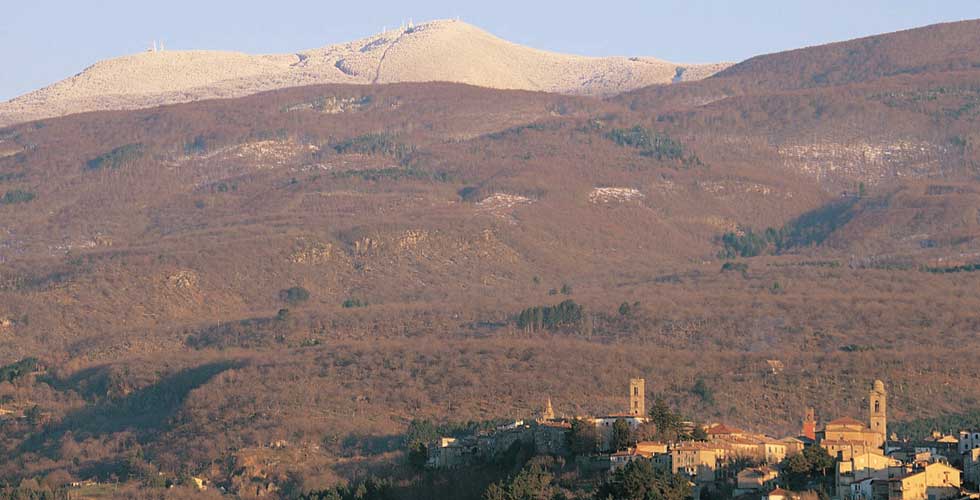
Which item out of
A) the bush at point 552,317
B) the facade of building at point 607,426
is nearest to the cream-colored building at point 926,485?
the facade of building at point 607,426

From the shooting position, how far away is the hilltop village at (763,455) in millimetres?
86438

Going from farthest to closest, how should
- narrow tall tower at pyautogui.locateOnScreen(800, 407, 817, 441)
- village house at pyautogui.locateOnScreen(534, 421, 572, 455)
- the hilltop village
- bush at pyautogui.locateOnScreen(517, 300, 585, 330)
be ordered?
bush at pyautogui.locateOnScreen(517, 300, 585, 330) < narrow tall tower at pyautogui.locateOnScreen(800, 407, 817, 441) < village house at pyautogui.locateOnScreen(534, 421, 572, 455) < the hilltop village

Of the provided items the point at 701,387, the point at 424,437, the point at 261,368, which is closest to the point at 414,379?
the point at 261,368

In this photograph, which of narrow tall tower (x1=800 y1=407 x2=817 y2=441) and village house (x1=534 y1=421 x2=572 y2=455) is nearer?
village house (x1=534 y1=421 x2=572 y2=455)

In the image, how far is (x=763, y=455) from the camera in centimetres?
9856

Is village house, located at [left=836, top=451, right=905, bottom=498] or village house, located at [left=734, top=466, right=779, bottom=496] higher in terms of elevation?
village house, located at [left=836, top=451, right=905, bottom=498]

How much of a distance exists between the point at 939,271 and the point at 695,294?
18.5 metres

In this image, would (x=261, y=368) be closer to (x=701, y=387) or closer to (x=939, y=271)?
(x=701, y=387)

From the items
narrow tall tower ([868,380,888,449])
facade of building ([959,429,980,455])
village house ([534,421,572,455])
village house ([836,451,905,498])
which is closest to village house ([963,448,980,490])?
facade of building ([959,429,980,455])

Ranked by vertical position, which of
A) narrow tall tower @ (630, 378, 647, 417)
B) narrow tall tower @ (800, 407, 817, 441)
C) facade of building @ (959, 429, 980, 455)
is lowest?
narrow tall tower @ (800, 407, 817, 441)

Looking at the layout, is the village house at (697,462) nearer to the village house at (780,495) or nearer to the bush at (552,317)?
the village house at (780,495)

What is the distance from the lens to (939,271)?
196 metres

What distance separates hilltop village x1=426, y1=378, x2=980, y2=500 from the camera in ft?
284

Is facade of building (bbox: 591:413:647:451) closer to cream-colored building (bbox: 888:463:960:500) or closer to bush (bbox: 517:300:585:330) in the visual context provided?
cream-colored building (bbox: 888:463:960:500)
